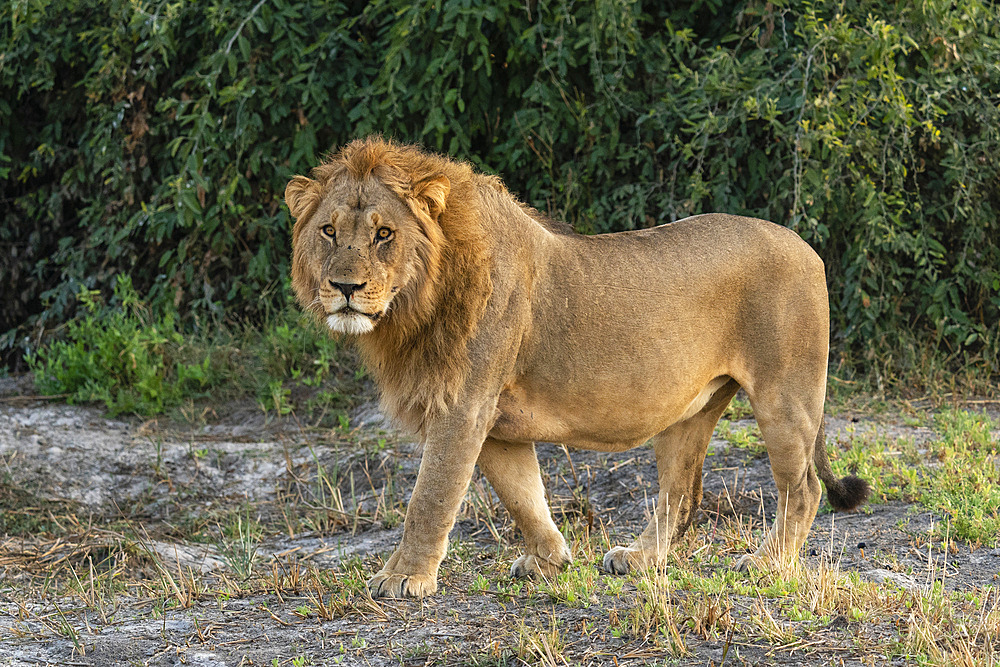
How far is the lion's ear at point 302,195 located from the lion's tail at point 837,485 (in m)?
2.07

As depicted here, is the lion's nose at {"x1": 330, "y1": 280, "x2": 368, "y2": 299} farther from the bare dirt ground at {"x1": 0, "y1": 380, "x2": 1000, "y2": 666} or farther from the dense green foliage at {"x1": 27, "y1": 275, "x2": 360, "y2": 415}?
the dense green foliage at {"x1": 27, "y1": 275, "x2": 360, "y2": 415}

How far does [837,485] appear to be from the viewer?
4.49 m

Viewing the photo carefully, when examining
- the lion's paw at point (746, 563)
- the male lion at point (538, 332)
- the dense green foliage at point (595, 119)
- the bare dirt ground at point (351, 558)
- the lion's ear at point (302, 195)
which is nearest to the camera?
the bare dirt ground at point (351, 558)

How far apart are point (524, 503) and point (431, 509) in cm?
47

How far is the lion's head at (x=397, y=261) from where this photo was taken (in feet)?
11.7

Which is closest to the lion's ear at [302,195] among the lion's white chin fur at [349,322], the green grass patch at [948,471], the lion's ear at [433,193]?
the lion's ear at [433,193]

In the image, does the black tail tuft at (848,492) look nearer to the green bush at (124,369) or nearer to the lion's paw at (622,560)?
the lion's paw at (622,560)

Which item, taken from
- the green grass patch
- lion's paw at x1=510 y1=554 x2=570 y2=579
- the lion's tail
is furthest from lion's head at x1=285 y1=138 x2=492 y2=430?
the green grass patch

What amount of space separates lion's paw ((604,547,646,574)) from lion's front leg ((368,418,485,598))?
733 millimetres

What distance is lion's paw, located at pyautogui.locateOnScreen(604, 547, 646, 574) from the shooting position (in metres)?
4.18

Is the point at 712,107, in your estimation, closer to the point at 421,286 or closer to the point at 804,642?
the point at 421,286

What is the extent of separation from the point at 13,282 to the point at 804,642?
7.50 meters

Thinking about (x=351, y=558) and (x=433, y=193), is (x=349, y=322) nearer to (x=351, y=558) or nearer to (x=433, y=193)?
(x=433, y=193)

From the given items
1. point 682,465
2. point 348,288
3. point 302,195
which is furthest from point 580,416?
point 302,195
